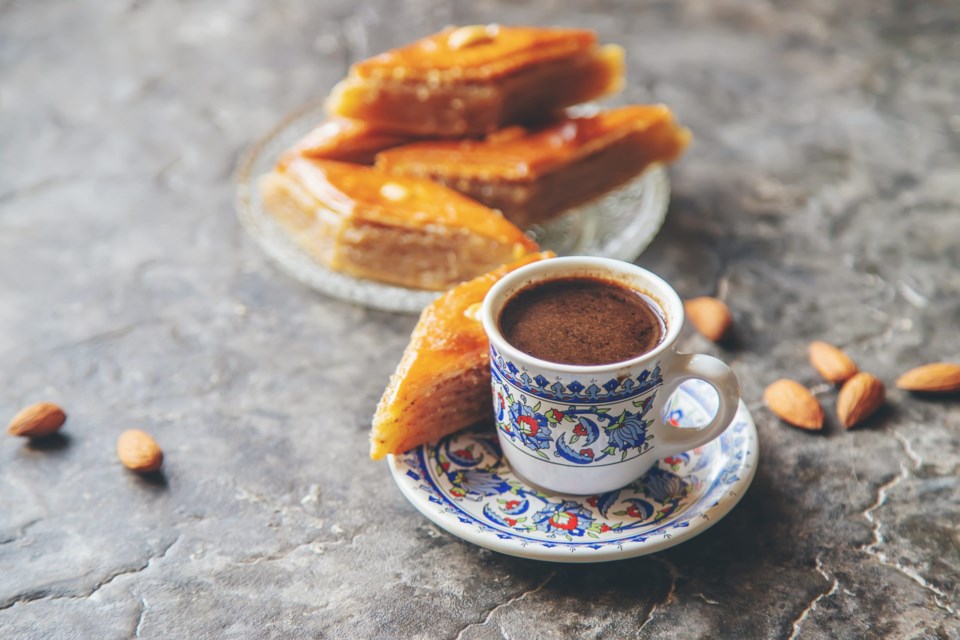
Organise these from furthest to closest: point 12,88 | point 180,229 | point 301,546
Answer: point 12,88 < point 180,229 < point 301,546

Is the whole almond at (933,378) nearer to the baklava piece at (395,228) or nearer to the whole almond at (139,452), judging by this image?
the baklava piece at (395,228)

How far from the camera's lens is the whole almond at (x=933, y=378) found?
1.91 m

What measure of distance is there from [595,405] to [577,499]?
0.67ft

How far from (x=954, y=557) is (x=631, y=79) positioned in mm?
2064

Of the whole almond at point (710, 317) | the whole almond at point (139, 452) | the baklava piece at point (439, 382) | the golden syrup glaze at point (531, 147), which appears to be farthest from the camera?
the golden syrup glaze at point (531, 147)

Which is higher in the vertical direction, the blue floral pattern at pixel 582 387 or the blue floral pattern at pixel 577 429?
the blue floral pattern at pixel 582 387

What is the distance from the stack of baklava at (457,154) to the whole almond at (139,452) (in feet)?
2.22

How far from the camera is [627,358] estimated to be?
1.52 m

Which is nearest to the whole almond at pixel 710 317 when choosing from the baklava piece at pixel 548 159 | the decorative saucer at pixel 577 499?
the decorative saucer at pixel 577 499

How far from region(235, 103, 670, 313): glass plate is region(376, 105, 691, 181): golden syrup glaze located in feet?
0.46

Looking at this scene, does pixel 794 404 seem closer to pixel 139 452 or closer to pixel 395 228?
pixel 395 228

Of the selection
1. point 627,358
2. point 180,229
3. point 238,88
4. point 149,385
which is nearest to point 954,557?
point 627,358

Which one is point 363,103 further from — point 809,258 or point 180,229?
point 809,258

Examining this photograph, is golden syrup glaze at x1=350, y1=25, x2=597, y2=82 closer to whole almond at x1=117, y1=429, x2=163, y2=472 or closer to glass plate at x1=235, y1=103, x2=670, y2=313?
glass plate at x1=235, y1=103, x2=670, y2=313
